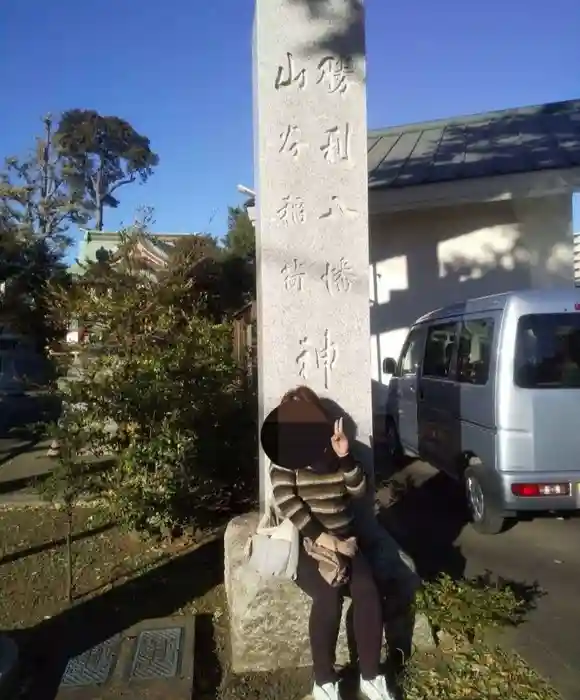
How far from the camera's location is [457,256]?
10.0 m

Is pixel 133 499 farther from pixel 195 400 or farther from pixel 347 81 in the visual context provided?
pixel 347 81

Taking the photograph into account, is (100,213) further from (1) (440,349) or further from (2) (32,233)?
Result: (1) (440,349)

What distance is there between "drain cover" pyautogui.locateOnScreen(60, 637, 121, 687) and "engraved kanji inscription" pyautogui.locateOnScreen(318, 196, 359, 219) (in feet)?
8.96

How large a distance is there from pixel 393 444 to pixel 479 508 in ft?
10.9

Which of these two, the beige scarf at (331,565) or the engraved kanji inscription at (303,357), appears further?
the engraved kanji inscription at (303,357)

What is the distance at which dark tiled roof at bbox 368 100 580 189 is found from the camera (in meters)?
8.98

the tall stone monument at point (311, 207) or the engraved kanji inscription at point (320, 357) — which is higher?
the tall stone monument at point (311, 207)

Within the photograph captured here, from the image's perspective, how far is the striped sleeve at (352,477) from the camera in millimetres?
3344

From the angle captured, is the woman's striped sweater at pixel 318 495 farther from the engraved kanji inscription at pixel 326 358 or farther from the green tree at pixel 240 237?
the green tree at pixel 240 237

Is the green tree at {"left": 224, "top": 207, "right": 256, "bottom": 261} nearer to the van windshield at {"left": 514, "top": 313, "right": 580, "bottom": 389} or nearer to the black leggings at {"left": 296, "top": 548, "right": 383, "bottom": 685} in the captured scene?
the van windshield at {"left": 514, "top": 313, "right": 580, "bottom": 389}

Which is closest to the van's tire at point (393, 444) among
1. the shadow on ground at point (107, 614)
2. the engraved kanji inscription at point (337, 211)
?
the shadow on ground at point (107, 614)

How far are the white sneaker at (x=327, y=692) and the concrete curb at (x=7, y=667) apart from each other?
148cm

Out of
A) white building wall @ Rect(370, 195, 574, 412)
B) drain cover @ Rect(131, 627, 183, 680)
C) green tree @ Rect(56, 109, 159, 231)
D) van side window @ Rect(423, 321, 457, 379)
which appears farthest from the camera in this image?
green tree @ Rect(56, 109, 159, 231)

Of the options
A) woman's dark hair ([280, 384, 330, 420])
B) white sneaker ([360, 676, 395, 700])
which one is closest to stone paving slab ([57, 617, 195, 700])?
white sneaker ([360, 676, 395, 700])
